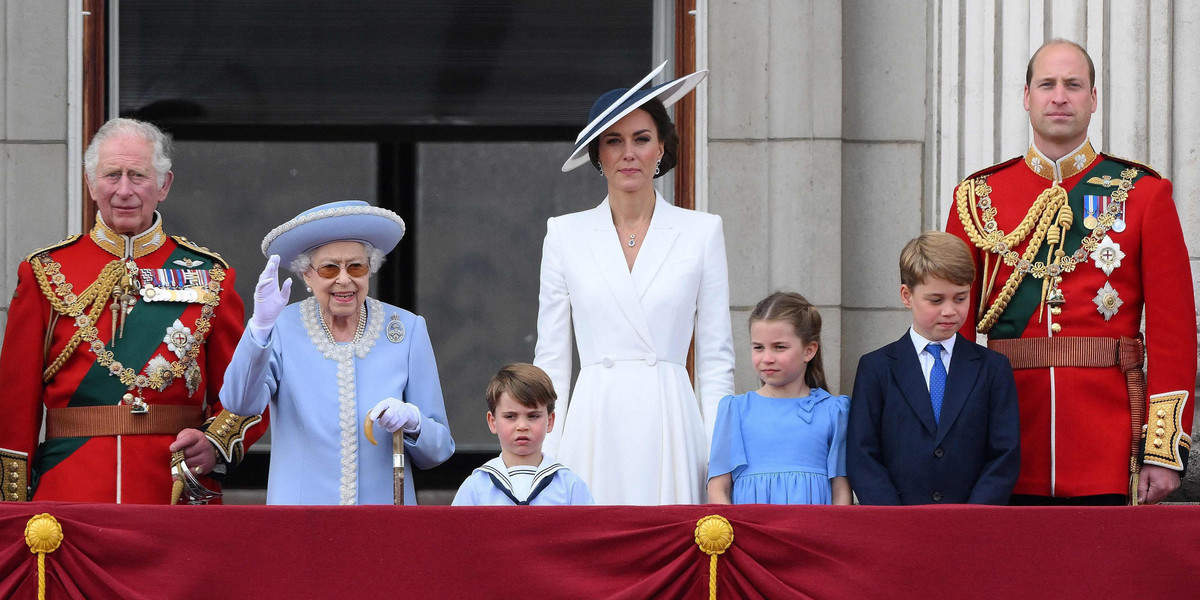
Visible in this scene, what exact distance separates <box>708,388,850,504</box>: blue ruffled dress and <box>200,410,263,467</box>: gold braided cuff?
4.15ft

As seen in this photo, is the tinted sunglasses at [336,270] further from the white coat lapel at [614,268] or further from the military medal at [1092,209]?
the military medal at [1092,209]

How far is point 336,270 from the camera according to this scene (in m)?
A: 3.95

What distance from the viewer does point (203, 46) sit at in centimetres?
633

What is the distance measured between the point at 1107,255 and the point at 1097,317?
0.55 ft

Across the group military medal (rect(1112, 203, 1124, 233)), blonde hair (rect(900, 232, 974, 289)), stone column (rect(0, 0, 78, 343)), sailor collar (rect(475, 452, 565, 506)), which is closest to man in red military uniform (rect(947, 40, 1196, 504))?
military medal (rect(1112, 203, 1124, 233))

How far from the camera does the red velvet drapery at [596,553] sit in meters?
3.27

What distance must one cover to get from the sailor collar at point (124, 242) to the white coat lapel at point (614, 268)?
1.24 metres

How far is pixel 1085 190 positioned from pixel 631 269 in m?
1.24

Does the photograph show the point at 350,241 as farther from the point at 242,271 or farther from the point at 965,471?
the point at 242,271

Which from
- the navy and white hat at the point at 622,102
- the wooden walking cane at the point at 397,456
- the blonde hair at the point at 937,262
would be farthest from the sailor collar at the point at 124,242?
the blonde hair at the point at 937,262

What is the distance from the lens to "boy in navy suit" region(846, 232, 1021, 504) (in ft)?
12.5

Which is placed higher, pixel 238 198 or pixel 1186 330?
pixel 238 198

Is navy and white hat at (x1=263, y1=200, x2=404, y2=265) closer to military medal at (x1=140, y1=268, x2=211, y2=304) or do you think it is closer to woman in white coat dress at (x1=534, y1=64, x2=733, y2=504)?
military medal at (x1=140, y1=268, x2=211, y2=304)

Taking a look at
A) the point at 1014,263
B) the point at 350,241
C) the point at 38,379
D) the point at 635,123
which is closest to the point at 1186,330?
the point at 1014,263
